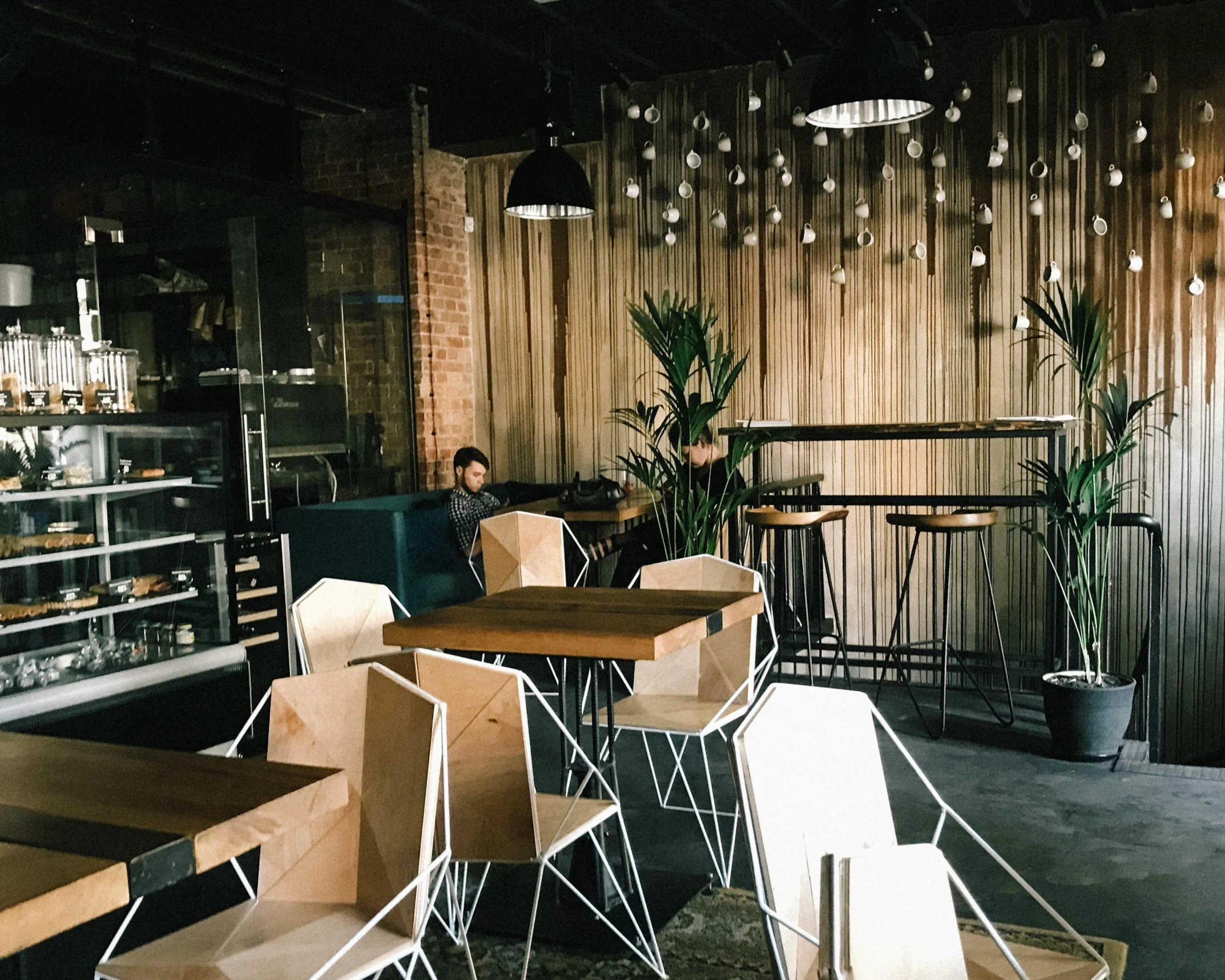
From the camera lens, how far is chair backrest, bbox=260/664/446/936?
1848 millimetres

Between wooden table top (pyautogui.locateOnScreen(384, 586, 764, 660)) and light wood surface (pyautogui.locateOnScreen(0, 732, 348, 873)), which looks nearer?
light wood surface (pyautogui.locateOnScreen(0, 732, 348, 873))

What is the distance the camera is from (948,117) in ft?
20.0

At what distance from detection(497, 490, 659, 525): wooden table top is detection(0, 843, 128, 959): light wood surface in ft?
13.6

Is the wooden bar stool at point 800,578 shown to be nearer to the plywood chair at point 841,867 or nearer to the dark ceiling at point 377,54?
the dark ceiling at point 377,54

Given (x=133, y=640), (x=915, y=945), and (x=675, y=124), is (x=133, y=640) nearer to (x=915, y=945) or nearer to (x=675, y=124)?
(x=915, y=945)

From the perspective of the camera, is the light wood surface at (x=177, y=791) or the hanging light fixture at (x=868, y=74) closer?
the light wood surface at (x=177, y=791)

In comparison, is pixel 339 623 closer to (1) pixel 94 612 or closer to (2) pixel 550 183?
(1) pixel 94 612

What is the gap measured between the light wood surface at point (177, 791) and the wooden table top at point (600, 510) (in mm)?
3712

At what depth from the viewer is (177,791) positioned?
167 centimetres

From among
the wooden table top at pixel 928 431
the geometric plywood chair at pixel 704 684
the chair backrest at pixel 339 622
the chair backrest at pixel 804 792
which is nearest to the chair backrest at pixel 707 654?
the geometric plywood chair at pixel 704 684

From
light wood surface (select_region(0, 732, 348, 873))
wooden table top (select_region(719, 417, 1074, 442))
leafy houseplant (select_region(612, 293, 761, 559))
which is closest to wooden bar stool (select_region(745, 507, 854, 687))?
leafy houseplant (select_region(612, 293, 761, 559))

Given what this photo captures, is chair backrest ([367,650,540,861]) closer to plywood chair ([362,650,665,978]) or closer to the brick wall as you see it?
plywood chair ([362,650,665,978])

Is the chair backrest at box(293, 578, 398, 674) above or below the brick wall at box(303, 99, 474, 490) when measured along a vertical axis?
below

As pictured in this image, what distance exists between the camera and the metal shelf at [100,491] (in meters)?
3.70
